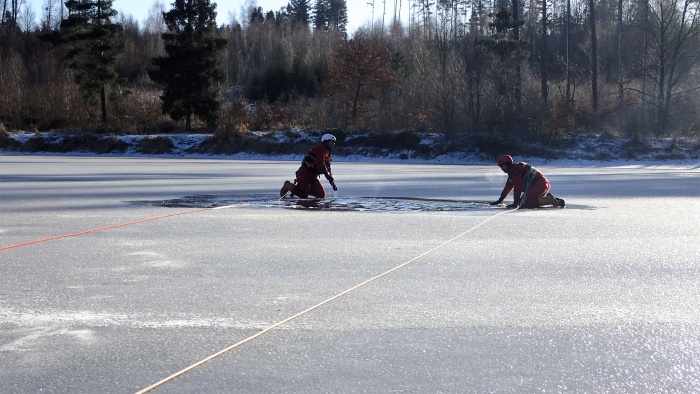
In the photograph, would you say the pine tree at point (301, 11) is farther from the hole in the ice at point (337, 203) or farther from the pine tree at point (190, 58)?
the hole in the ice at point (337, 203)

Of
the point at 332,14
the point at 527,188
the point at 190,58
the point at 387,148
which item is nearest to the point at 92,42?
the point at 190,58

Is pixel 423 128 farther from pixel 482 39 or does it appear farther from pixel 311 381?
pixel 311 381

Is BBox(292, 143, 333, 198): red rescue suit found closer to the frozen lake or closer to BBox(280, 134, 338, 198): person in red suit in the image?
BBox(280, 134, 338, 198): person in red suit

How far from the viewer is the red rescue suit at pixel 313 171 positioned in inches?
675

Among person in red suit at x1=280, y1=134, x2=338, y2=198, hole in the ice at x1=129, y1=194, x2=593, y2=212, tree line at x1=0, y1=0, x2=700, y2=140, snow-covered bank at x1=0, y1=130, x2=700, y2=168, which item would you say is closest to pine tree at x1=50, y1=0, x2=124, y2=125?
tree line at x1=0, y1=0, x2=700, y2=140

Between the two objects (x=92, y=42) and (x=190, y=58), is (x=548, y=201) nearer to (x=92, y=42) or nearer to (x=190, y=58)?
(x=190, y=58)

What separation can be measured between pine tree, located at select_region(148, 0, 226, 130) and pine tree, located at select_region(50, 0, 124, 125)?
3372mm

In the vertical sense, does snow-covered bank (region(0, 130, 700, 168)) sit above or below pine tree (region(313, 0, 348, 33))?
below

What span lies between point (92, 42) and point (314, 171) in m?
36.3

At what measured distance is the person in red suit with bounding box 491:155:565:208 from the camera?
15602mm

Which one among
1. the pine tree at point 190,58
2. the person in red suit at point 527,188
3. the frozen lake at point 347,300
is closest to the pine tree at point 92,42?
the pine tree at point 190,58

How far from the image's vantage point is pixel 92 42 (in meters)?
49.3

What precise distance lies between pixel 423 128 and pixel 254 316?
39.9m

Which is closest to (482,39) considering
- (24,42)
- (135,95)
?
(135,95)
